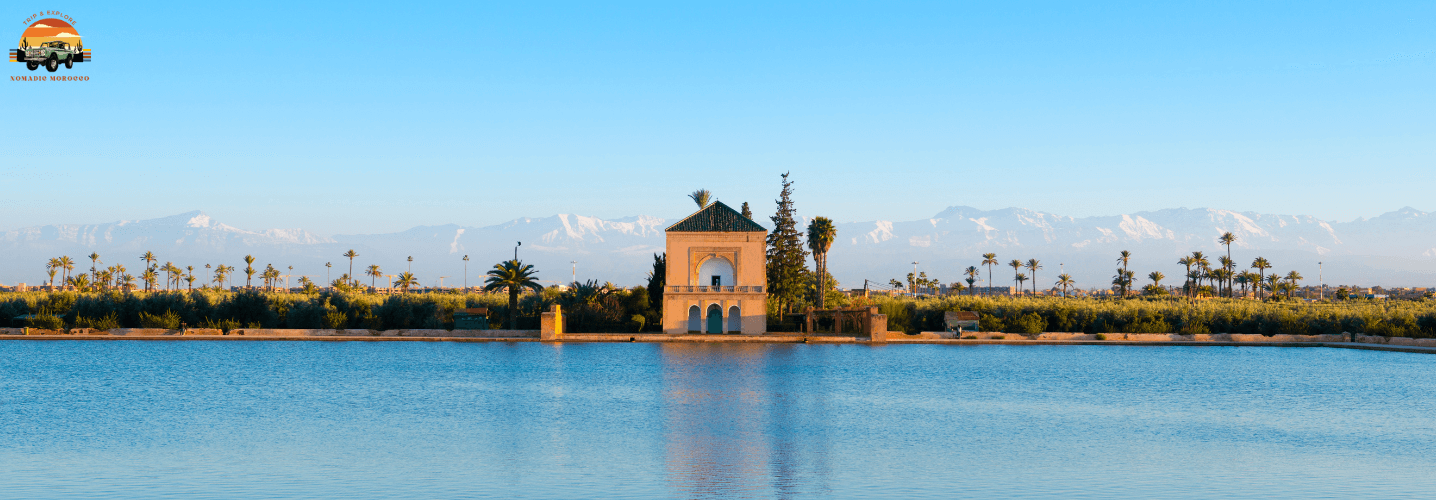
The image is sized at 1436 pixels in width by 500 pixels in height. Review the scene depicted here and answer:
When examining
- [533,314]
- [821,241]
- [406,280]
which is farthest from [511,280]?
[406,280]

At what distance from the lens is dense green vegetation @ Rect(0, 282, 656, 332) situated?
48.8 m

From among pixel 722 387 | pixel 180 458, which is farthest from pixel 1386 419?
pixel 180 458

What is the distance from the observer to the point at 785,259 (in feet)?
189

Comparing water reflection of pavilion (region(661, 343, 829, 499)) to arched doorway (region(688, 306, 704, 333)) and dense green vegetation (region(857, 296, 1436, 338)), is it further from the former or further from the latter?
dense green vegetation (region(857, 296, 1436, 338))

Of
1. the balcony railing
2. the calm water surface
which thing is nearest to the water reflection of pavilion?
the calm water surface

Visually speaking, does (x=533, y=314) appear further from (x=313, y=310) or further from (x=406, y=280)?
(x=406, y=280)

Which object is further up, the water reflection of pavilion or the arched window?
the arched window

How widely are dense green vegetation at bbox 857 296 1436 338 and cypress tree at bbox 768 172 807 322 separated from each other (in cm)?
528

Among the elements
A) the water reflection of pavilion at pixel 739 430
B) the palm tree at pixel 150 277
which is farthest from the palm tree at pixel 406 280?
the water reflection of pavilion at pixel 739 430

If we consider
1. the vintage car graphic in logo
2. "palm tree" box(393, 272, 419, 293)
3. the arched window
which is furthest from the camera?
"palm tree" box(393, 272, 419, 293)

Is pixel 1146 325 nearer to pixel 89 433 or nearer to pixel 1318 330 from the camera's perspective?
pixel 1318 330

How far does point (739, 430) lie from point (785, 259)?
1522 inches

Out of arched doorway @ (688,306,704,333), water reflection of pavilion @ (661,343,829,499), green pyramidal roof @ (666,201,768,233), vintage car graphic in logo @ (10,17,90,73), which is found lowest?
water reflection of pavilion @ (661,343,829,499)

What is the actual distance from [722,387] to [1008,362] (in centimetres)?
1352
